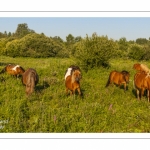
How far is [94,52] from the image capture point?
1712cm

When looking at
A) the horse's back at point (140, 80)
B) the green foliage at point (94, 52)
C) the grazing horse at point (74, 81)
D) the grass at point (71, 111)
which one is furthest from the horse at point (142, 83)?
the green foliage at point (94, 52)

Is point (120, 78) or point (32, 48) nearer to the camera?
point (120, 78)

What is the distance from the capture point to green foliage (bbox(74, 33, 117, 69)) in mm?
17078

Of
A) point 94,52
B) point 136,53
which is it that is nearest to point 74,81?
point 94,52

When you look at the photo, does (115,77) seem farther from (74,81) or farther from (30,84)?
(30,84)

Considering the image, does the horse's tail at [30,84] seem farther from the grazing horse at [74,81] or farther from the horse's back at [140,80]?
the horse's back at [140,80]

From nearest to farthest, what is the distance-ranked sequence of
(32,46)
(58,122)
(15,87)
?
1. (58,122)
2. (15,87)
3. (32,46)

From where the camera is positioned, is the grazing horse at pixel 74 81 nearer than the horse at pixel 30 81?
Yes

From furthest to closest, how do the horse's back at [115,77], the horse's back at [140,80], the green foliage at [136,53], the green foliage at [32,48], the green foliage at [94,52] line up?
the green foliage at [136,53] < the green foliage at [32,48] < the green foliage at [94,52] < the horse's back at [115,77] < the horse's back at [140,80]

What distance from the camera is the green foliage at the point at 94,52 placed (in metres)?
17.1

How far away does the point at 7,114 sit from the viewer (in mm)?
7996
